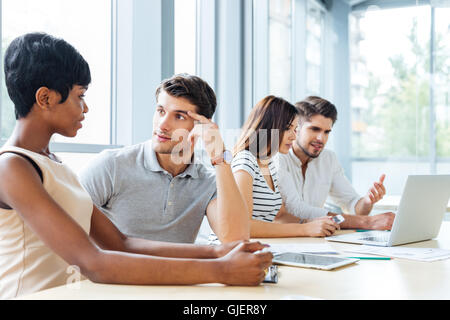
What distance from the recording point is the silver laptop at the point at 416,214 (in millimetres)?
1742

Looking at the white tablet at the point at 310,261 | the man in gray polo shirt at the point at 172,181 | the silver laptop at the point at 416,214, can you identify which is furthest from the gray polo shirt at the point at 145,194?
the silver laptop at the point at 416,214

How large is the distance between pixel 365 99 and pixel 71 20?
3526 millimetres

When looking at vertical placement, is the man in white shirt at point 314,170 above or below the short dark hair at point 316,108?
below

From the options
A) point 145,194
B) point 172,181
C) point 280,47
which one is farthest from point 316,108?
point 280,47

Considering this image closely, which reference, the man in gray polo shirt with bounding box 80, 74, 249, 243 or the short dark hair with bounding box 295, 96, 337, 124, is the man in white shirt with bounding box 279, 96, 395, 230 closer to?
the short dark hair with bounding box 295, 96, 337, 124

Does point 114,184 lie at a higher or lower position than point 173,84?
lower

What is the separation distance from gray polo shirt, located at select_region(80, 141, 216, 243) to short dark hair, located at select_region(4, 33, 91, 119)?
21.0 inches

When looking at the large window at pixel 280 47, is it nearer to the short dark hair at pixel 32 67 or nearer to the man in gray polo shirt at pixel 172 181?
the man in gray polo shirt at pixel 172 181

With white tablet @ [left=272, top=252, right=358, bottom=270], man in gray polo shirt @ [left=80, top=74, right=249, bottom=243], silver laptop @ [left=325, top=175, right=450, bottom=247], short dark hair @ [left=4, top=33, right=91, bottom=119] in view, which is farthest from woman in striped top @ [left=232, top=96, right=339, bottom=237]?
short dark hair @ [left=4, top=33, right=91, bottom=119]

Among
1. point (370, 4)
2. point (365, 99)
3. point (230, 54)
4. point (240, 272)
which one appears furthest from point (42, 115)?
point (370, 4)

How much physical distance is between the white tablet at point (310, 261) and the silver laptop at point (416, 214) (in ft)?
1.28

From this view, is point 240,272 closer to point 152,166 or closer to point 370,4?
point 152,166

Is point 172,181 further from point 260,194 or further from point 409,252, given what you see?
point 409,252

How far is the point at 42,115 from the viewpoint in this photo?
1.26 m
